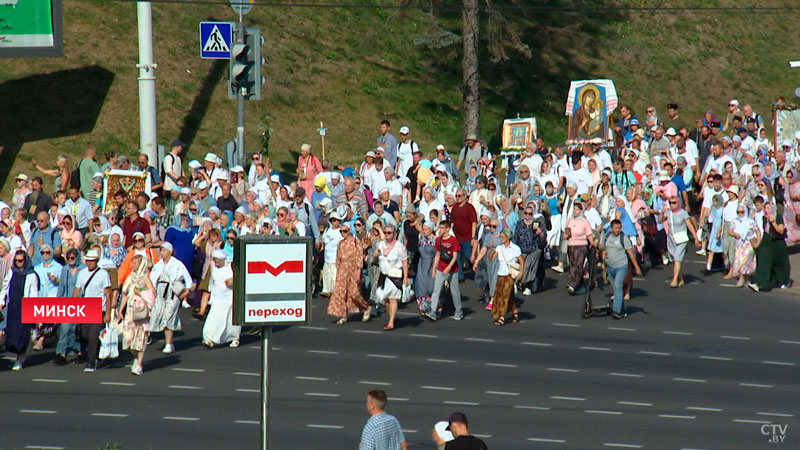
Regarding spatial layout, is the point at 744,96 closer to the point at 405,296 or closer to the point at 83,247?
Result: the point at 405,296

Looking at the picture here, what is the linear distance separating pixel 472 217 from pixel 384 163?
164 inches

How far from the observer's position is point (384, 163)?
27312 millimetres

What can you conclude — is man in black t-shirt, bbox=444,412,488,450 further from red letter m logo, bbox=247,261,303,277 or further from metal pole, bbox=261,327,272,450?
red letter m logo, bbox=247,261,303,277

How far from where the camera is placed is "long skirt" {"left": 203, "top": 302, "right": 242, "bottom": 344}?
19.1 m

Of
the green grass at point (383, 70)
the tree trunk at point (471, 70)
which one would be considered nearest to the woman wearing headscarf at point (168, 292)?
the green grass at point (383, 70)

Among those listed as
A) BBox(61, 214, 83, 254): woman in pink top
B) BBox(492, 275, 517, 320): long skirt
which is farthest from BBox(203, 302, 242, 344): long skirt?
BBox(492, 275, 517, 320): long skirt

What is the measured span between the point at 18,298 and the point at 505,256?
316 inches

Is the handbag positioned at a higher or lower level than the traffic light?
lower

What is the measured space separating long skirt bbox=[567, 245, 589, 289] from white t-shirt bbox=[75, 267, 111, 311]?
29.7 feet

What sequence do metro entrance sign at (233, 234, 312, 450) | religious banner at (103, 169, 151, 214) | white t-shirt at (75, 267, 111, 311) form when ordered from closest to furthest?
metro entrance sign at (233, 234, 312, 450) < white t-shirt at (75, 267, 111, 311) < religious banner at (103, 169, 151, 214)

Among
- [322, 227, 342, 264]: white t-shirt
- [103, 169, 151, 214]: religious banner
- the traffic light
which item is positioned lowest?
[322, 227, 342, 264]: white t-shirt

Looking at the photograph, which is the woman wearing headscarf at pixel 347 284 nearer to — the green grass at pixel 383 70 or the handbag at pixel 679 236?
the handbag at pixel 679 236

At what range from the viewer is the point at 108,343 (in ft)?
58.4

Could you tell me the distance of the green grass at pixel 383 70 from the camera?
116 ft
